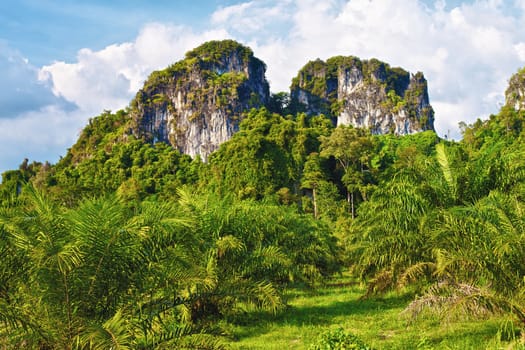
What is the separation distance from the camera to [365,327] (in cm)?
1063

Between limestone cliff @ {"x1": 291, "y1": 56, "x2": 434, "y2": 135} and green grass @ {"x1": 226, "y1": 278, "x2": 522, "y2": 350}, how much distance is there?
115552 millimetres

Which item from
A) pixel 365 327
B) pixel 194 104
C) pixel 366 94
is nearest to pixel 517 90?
pixel 366 94

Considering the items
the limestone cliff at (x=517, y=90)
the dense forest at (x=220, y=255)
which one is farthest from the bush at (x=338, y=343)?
the limestone cliff at (x=517, y=90)

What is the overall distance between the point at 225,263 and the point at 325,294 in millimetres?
6913

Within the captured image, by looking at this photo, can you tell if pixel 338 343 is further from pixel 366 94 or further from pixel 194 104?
pixel 366 94

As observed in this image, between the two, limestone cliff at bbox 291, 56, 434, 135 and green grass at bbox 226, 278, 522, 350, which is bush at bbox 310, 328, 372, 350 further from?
limestone cliff at bbox 291, 56, 434, 135

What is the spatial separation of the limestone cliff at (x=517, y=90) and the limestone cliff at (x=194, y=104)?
49.9m

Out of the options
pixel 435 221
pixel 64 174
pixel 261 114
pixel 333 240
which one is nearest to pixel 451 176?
pixel 435 221

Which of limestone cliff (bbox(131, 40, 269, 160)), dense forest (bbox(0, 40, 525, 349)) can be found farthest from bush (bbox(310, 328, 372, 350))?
limestone cliff (bbox(131, 40, 269, 160))

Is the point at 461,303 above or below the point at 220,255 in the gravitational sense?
below

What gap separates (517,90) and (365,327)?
85.1 metres

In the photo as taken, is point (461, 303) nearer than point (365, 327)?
Yes

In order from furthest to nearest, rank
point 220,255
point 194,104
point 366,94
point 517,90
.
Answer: point 366,94, point 194,104, point 517,90, point 220,255

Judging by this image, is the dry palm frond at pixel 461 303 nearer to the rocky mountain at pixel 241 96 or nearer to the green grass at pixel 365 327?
the green grass at pixel 365 327
